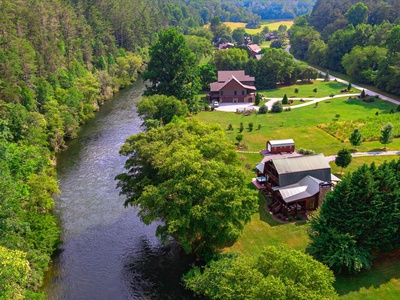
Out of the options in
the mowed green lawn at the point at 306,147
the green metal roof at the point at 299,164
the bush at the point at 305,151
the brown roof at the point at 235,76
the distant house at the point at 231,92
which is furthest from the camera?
the brown roof at the point at 235,76

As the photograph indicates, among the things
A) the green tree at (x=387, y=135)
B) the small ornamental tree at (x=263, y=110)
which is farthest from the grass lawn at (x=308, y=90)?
the green tree at (x=387, y=135)

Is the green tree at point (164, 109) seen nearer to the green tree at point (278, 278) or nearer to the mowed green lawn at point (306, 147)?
the mowed green lawn at point (306, 147)

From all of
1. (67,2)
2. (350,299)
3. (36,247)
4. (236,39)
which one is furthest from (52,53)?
(236,39)

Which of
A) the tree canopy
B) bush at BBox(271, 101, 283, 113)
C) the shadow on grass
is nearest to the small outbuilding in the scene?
the tree canopy

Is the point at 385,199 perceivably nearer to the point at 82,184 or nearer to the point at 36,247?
the point at 36,247

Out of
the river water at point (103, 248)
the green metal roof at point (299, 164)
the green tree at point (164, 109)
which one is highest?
the green tree at point (164, 109)

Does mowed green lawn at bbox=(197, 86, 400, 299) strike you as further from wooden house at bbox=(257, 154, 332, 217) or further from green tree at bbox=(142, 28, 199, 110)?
green tree at bbox=(142, 28, 199, 110)
